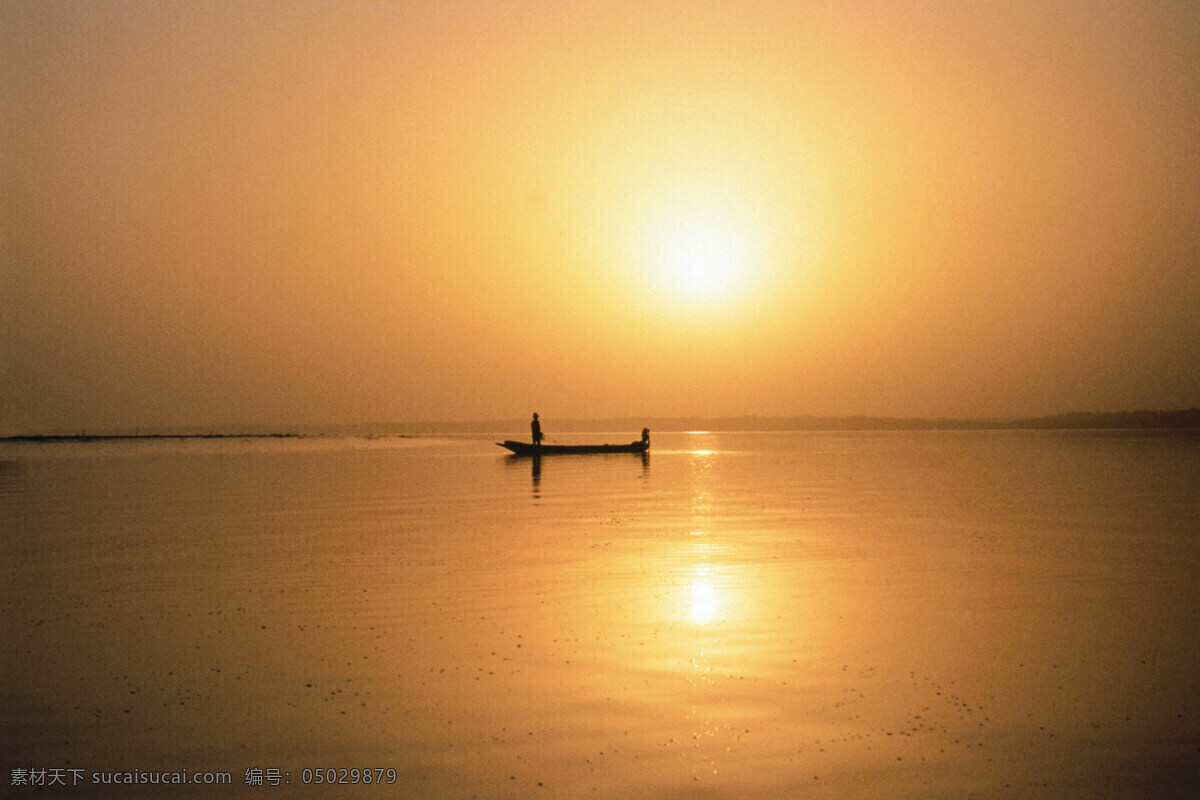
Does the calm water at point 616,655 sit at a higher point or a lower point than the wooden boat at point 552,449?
lower

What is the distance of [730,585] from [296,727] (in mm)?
8925

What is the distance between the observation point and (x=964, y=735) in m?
9.14

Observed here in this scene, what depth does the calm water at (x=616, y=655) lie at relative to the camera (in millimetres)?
8445

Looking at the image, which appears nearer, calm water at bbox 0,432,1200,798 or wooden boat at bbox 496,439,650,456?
calm water at bbox 0,432,1200,798

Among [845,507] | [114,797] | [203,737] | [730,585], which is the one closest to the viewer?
[114,797]

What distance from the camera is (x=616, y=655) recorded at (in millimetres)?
11961

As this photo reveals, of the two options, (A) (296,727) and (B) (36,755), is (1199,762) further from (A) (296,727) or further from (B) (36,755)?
(B) (36,755)

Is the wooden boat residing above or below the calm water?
above

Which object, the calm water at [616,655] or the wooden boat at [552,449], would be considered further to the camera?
the wooden boat at [552,449]

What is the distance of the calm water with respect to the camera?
8.45 metres

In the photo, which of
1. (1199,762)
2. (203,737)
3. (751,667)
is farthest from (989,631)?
(203,737)

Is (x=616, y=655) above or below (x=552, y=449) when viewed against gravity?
below

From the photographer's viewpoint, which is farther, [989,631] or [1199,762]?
[989,631]

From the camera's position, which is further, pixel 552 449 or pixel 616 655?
pixel 552 449
